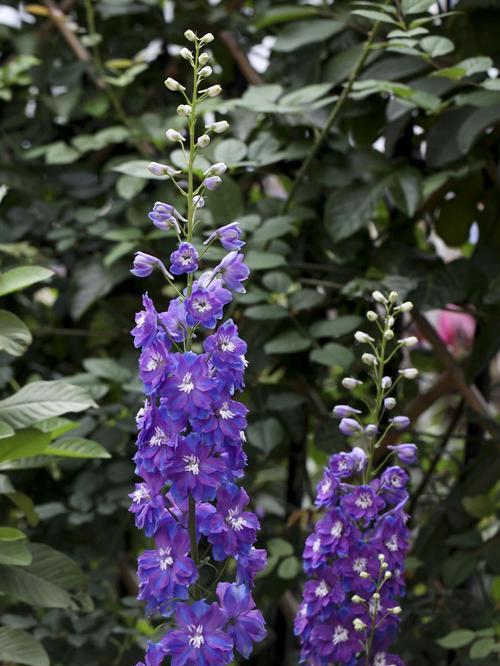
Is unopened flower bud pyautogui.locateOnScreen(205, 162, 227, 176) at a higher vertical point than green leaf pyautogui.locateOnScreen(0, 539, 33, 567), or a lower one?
higher

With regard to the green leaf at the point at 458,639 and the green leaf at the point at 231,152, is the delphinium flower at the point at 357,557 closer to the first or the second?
the green leaf at the point at 458,639

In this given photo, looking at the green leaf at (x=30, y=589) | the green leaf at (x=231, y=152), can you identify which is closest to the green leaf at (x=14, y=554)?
the green leaf at (x=30, y=589)

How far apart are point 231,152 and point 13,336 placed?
494 millimetres

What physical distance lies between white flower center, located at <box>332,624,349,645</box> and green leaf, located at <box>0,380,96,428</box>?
46 cm

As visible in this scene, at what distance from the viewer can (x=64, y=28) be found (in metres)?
2.54

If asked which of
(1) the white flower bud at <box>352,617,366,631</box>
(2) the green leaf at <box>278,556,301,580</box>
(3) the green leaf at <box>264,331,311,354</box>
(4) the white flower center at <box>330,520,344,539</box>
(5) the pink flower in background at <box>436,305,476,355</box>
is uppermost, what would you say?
(4) the white flower center at <box>330,520,344,539</box>

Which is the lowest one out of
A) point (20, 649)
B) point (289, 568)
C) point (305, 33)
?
point (289, 568)

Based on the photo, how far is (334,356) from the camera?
5.96ft

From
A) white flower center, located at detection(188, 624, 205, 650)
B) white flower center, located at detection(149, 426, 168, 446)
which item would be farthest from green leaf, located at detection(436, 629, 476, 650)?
white flower center, located at detection(149, 426, 168, 446)

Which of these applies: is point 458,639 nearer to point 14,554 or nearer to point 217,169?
point 14,554

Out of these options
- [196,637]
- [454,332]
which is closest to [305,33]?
[454,332]

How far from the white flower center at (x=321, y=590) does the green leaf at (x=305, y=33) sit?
1.00m

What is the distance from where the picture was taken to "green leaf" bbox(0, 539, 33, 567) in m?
1.55

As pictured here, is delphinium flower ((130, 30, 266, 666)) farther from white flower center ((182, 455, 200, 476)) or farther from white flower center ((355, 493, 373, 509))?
white flower center ((355, 493, 373, 509))
